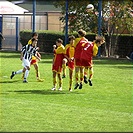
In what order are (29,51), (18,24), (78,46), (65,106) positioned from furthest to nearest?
(18,24), (29,51), (78,46), (65,106)

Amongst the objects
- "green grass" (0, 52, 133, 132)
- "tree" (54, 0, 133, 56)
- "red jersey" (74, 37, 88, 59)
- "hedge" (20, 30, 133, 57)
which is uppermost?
"tree" (54, 0, 133, 56)

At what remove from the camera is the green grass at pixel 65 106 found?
1085 centimetres

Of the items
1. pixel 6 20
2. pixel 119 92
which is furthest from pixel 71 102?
pixel 6 20

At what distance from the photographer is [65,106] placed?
541 inches

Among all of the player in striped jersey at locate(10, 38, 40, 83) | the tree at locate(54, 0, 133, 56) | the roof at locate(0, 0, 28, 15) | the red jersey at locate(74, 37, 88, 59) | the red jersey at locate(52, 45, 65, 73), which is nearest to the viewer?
the red jersey at locate(74, 37, 88, 59)

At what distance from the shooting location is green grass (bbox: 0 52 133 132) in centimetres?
1085

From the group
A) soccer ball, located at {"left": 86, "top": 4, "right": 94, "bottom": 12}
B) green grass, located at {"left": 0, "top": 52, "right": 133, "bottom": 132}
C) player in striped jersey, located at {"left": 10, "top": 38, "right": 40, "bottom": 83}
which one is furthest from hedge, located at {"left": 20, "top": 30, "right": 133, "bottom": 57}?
player in striped jersey, located at {"left": 10, "top": 38, "right": 40, "bottom": 83}

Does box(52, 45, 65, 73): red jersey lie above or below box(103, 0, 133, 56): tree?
below

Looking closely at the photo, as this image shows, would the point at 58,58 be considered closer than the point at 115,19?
Yes

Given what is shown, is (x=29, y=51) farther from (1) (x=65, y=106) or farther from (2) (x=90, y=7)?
(2) (x=90, y=7)

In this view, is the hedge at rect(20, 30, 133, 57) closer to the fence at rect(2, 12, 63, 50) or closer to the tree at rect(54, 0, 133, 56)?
the tree at rect(54, 0, 133, 56)

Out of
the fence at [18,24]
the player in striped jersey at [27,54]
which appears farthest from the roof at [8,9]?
the player in striped jersey at [27,54]

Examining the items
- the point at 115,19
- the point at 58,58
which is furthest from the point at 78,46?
the point at 115,19

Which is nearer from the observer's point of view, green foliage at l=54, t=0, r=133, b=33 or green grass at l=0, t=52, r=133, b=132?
green grass at l=0, t=52, r=133, b=132
